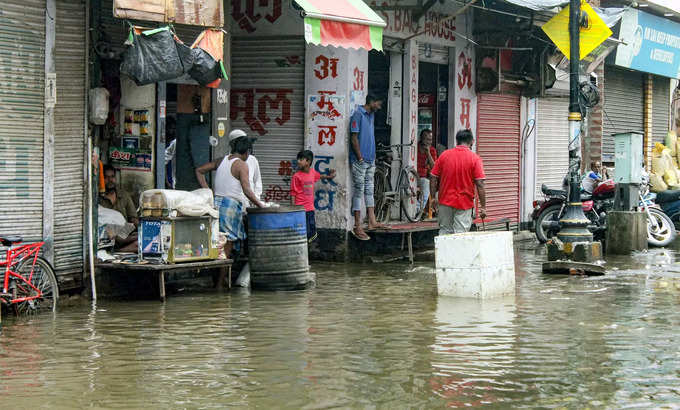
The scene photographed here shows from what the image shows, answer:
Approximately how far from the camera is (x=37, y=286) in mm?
10336

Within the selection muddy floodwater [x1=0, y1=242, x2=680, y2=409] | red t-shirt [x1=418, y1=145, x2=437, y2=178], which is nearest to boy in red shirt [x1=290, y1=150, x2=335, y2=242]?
muddy floodwater [x1=0, y1=242, x2=680, y2=409]

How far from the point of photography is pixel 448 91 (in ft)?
61.0

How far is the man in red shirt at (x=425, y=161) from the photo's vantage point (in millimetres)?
17625

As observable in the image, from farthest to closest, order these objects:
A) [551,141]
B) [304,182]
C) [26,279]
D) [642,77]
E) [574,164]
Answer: [642,77] → [551,141] → [574,164] → [304,182] → [26,279]

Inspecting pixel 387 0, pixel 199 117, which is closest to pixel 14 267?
pixel 199 117

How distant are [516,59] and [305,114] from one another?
6.41 meters

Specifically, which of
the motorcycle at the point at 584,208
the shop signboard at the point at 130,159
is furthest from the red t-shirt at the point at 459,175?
the motorcycle at the point at 584,208

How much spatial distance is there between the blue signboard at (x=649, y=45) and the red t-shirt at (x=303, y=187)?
12.1 metres

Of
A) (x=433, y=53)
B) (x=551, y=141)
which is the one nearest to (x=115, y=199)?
(x=433, y=53)

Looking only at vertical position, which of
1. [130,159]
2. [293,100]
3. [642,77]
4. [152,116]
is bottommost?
[130,159]

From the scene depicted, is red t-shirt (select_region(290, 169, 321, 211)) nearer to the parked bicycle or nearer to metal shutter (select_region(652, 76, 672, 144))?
the parked bicycle

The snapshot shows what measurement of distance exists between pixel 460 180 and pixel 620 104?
45.7 feet

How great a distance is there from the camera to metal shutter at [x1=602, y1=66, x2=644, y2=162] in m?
24.9

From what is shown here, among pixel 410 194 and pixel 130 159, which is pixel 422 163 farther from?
pixel 130 159
